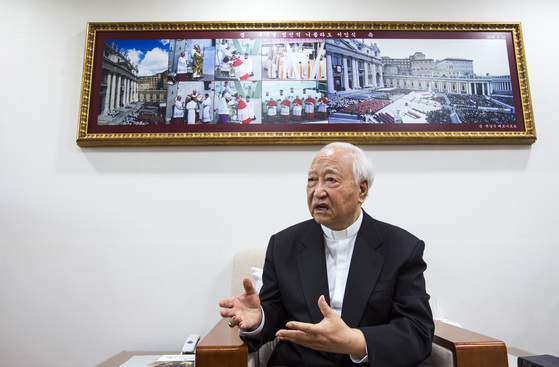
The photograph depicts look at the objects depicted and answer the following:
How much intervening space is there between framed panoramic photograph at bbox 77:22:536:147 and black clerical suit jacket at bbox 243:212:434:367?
103 centimetres

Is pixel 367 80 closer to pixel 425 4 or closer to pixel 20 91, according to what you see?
pixel 425 4

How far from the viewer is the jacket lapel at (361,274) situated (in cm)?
131

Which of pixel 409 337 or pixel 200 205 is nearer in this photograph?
pixel 409 337

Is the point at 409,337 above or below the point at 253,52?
below

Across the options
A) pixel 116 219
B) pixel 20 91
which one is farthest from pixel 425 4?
pixel 20 91

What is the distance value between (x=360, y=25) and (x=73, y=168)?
94.4 inches

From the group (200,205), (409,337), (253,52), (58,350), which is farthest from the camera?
(253,52)

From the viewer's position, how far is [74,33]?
2482mm

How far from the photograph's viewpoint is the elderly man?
1184 millimetres

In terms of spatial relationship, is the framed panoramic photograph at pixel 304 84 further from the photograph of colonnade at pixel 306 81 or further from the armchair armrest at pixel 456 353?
the armchair armrest at pixel 456 353

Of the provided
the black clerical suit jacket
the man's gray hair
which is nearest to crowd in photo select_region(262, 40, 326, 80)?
the man's gray hair

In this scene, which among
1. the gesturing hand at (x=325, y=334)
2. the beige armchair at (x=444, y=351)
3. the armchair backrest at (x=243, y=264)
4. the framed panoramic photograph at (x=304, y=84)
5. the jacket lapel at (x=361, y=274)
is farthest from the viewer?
the framed panoramic photograph at (x=304, y=84)

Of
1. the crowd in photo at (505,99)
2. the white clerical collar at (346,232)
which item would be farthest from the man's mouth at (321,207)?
the crowd in photo at (505,99)

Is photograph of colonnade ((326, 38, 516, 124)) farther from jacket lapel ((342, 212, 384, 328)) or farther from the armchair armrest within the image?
the armchair armrest
